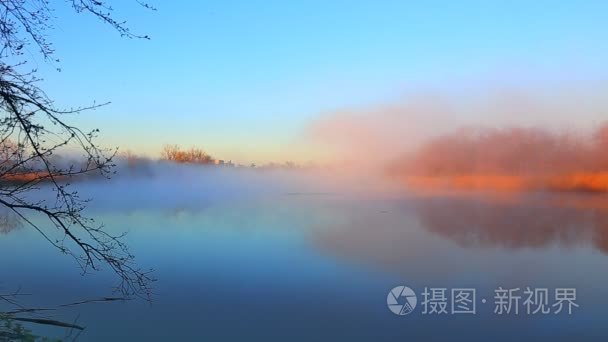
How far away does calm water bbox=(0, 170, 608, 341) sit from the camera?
3.96 m

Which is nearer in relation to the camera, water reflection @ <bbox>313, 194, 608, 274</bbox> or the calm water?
the calm water

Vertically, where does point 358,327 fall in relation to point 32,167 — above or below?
below

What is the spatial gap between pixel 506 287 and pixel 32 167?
4.90 meters

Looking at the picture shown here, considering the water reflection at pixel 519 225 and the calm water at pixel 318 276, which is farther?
the water reflection at pixel 519 225

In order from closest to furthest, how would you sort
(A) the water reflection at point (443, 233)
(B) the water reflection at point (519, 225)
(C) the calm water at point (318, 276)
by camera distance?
1. (C) the calm water at point (318, 276)
2. (A) the water reflection at point (443, 233)
3. (B) the water reflection at point (519, 225)

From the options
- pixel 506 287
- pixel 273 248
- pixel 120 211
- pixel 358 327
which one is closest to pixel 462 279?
pixel 506 287

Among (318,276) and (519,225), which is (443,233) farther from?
(318,276)

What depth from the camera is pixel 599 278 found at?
581cm

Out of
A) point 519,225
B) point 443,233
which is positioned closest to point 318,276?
point 443,233

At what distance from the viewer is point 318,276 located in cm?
576

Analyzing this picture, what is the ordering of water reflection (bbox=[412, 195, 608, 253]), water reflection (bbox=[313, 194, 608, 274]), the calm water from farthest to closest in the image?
water reflection (bbox=[412, 195, 608, 253]), water reflection (bbox=[313, 194, 608, 274]), the calm water

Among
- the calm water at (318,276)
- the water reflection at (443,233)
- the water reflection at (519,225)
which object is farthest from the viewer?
the water reflection at (519,225)

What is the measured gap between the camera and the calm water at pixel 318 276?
396 centimetres

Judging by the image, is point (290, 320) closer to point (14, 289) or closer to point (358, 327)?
point (358, 327)
